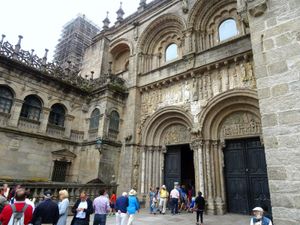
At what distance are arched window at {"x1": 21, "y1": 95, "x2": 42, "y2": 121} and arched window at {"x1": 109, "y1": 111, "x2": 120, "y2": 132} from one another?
179 inches

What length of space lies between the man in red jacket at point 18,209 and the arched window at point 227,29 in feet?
43.6

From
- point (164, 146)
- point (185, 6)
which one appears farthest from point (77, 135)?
point (185, 6)

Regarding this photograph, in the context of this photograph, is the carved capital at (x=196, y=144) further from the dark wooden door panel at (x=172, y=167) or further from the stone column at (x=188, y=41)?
the stone column at (x=188, y=41)

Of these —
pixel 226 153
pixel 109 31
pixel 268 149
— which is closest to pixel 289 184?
pixel 268 149

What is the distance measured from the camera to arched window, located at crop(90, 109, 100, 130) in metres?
14.8

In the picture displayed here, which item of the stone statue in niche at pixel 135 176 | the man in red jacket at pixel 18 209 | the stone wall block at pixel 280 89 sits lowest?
the man in red jacket at pixel 18 209

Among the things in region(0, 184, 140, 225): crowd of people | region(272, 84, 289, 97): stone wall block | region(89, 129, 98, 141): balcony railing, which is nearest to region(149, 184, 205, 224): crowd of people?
region(0, 184, 140, 225): crowd of people

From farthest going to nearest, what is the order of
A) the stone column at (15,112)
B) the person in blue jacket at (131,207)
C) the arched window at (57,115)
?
the arched window at (57,115) < the stone column at (15,112) < the person in blue jacket at (131,207)

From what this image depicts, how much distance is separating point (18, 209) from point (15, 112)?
34.6ft

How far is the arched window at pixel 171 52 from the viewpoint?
619 inches

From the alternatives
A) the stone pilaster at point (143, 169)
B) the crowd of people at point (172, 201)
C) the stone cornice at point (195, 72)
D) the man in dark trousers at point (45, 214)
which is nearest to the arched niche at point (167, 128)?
the stone pilaster at point (143, 169)

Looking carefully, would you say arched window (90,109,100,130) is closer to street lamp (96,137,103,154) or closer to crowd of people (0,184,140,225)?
street lamp (96,137,103,154)

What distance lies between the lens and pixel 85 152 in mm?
14562

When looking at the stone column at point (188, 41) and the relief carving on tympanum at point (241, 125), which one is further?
the stone column at point (188, 41)
